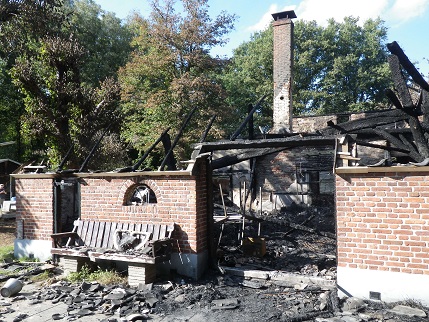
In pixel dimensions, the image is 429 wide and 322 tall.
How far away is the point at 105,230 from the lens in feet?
27.2

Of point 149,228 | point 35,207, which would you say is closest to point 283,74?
point 149,228

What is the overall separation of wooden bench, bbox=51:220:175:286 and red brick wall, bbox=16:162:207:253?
0.68 ft

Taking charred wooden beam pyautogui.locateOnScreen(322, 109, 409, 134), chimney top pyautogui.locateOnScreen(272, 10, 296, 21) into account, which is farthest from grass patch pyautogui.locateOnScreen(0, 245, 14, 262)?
chimney top pyautogui.locateOnScreen(272, 10, 296, 21)

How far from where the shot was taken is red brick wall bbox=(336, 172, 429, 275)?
5840 millimetres

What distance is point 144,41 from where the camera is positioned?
19969mm

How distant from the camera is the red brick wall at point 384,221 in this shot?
584cm

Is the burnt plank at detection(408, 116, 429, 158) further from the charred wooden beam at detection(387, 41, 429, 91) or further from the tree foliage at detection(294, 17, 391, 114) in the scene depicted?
the tree foliage at detection(294, 17, 391, 114)

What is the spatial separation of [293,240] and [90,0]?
2578cm

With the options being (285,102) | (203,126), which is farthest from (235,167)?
(285,102)

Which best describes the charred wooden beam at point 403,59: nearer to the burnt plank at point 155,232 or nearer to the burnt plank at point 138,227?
the burnt plank at point 155,232

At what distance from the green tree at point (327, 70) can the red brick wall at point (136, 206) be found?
21803 mm

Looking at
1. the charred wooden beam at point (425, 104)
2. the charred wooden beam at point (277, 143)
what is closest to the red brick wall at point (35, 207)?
the charred wooden beam at point (277, 143)

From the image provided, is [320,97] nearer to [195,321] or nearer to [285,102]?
[285,102]

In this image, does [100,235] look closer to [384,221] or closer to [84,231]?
[84,231]
